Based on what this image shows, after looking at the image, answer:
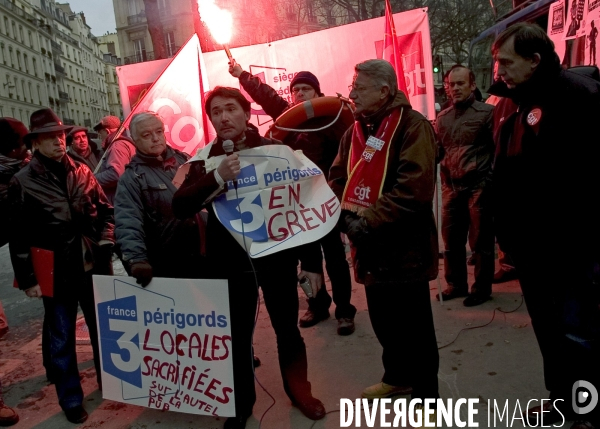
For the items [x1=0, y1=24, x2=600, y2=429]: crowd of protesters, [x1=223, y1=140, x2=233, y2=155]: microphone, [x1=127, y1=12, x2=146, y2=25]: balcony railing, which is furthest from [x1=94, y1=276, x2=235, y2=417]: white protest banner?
[x1=127, y1=12, x2=146, y2=25]: balcony railing

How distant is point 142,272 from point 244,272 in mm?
603

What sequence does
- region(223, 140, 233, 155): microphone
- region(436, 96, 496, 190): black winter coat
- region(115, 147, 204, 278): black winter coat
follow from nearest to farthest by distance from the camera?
region(223, 140, 233, 155): microphone, region(115, 147, 204, 278): black winter coat, region(436, 96, 496, 190): black winter coat

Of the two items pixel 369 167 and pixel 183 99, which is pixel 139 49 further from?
pixel 369 167

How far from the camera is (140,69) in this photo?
251 inches

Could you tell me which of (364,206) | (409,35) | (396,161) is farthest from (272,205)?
(409,35)

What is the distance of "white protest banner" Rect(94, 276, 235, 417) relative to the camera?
2961 mm

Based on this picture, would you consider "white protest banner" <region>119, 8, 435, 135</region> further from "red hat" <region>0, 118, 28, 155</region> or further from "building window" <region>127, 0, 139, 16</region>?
"building window" <region>127, 0, 139, 16</region>

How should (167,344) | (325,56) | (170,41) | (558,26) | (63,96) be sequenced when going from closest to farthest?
1. (167,344)
2. (558,26)
3. (325,56)
4. (170,41)
5. (63,96)

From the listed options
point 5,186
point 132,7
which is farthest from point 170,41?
point 5,186

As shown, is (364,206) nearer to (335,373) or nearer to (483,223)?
(335,373)

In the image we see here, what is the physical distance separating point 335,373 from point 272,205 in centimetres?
144

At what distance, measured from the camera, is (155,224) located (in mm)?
3164

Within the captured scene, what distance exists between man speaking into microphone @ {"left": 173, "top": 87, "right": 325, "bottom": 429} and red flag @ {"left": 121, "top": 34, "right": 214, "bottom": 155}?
1936mm

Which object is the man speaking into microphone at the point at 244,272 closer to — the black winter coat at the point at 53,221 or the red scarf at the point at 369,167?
the red scarf at the point at 369,167
